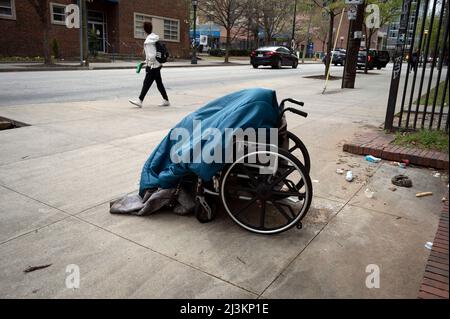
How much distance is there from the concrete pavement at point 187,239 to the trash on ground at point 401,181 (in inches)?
3.9

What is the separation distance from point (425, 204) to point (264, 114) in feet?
6.81

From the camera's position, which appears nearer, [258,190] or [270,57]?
[258,190]

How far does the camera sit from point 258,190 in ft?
10.5

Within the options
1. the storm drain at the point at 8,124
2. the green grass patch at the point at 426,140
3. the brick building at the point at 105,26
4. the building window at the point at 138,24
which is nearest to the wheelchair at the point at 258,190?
the green grass patch at the point at 426,140

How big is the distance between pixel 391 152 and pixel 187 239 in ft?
11.3

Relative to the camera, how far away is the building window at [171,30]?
3784cm

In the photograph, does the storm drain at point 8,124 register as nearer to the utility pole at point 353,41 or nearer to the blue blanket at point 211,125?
the blue blanket at point 211,125

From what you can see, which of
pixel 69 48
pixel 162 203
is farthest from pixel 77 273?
pixel 69 48

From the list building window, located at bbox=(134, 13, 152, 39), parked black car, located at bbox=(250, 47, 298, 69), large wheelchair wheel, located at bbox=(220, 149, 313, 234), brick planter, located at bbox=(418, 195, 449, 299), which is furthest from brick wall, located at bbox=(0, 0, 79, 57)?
brick planter, located at bbox=(418, 195, 449, 299)

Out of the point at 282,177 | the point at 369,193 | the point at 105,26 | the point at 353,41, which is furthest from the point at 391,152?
the point at 105,26

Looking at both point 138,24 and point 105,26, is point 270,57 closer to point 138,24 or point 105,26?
point 138,24

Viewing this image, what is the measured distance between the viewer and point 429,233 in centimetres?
332

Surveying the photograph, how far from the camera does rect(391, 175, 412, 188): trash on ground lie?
442 centimetres
